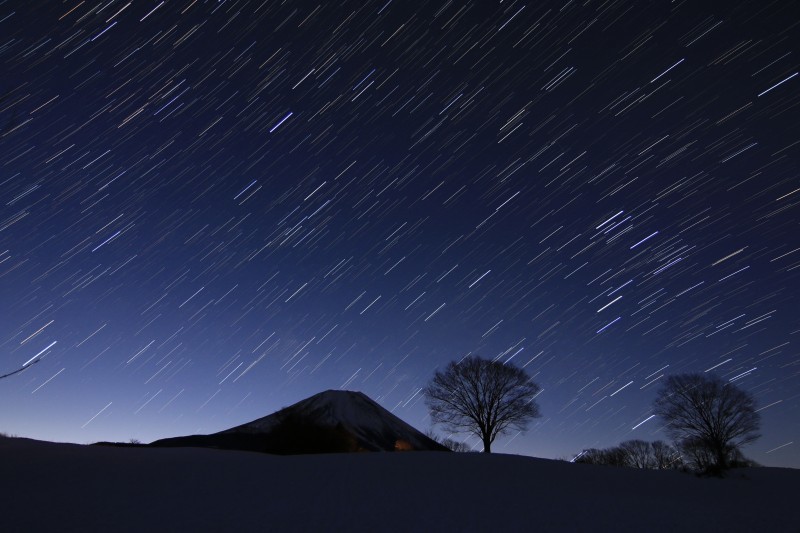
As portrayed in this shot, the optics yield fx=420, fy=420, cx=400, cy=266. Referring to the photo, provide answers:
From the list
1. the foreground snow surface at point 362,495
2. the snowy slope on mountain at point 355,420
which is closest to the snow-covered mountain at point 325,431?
the snowy slope on mountain at point 355,420

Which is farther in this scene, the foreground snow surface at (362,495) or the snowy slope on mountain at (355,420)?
the snowy slope on mountain at (355,420)

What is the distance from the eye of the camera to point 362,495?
1214 centimetres

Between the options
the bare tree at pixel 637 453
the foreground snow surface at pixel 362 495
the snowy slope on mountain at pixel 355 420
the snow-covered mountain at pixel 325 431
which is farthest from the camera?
the bare tree at pixel 637 453

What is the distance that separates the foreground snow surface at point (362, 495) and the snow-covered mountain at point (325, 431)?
23190 mm

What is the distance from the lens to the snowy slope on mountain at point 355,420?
47.0 meters

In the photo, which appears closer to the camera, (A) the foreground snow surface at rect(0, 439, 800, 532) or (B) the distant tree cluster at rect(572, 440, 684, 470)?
(A) the foreground snow surface at rect(0, 439, 800, 532)

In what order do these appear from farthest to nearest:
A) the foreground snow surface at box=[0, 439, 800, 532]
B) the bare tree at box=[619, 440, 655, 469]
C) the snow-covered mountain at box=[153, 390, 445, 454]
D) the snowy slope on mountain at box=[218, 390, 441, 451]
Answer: the bare tree at box=[619, 440, 655, 469]
the snowy slope on mountain at box=[218, 390, 441, 451]
the snow-covered mountain at box=[153, 390, 445, 454]
the foreground snow surface at box=[0, 439, 800, 532]

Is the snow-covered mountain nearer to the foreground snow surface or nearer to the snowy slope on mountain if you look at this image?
the snowy slope on mountain

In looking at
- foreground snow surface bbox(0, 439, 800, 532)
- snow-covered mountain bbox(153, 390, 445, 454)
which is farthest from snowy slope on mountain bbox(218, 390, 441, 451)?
foreground snow surface bbox(0, 439, 800, 532)

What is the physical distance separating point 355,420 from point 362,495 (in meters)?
40.3

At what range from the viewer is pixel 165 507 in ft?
34.3

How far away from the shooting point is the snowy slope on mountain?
47031mm

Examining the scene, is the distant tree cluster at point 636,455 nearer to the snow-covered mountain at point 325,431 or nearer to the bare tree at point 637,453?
the bare tree at point 637,453

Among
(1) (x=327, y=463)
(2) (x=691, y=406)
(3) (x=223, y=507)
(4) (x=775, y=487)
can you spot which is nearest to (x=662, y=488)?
(4) (x=775, y=487)
